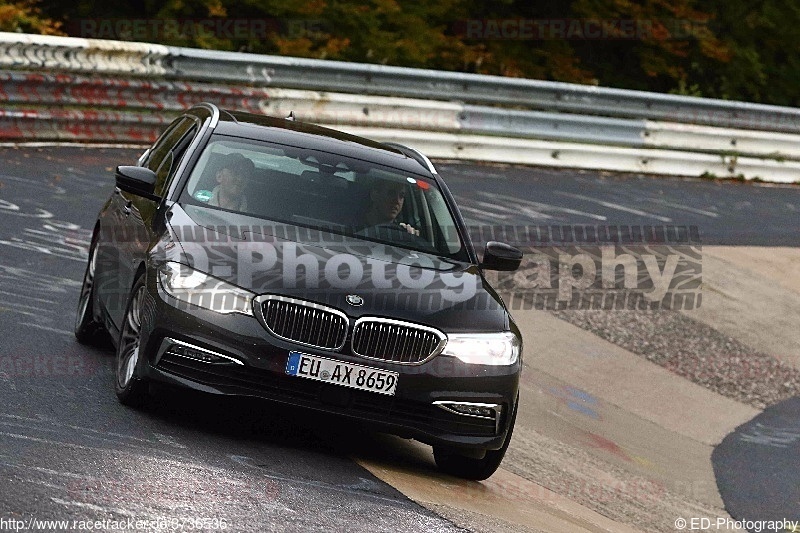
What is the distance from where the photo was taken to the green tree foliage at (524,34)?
78.6 ft

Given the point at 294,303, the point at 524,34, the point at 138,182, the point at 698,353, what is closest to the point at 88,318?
the point at 138,182

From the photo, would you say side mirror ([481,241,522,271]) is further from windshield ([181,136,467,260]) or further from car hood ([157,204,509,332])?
car hood ([157,204,509,332])

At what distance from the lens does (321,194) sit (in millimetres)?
8586

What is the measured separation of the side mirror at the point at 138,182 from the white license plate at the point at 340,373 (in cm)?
173

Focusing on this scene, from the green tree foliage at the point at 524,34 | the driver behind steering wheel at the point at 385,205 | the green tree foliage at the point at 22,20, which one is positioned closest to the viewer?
the driver behind steering wheel at the point at 385,205

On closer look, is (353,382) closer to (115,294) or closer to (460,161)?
(115,294)

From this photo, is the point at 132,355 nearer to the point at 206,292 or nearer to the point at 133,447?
A: the point at 206,292

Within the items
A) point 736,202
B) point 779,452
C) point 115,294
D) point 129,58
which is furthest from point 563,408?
point 736,202

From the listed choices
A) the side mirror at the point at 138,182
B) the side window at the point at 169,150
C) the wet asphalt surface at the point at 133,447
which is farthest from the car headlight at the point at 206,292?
the side window at the point at 169,150

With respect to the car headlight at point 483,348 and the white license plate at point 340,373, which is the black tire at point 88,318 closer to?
the white license plate at point 340,373

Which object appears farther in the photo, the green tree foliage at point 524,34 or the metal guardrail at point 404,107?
the green tree foliage at point 524,34

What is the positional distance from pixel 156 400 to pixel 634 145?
15.8 m

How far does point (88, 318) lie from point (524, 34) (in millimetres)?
19300

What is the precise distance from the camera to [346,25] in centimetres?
2448
